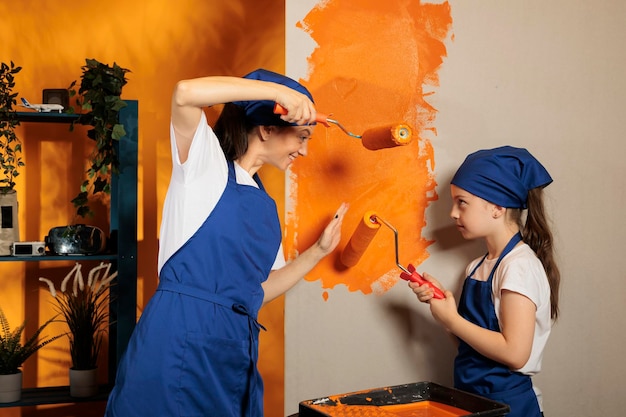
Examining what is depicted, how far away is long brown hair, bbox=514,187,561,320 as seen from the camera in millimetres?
1887

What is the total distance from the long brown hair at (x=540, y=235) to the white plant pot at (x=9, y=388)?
72.4 inches

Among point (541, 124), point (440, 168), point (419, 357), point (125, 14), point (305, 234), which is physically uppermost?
point (125, 14)

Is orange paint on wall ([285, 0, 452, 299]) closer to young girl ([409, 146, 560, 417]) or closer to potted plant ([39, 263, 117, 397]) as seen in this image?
young girl ([409, 146, 560, 417])

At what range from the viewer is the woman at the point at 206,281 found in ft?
4.78

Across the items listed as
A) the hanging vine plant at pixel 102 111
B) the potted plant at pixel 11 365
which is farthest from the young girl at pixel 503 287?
the potted plant at pixel 11 365

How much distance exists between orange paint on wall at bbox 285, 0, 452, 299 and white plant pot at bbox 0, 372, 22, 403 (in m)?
1.23

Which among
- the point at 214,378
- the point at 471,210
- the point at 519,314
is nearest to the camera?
the point at 214,378

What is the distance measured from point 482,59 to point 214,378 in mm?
1273

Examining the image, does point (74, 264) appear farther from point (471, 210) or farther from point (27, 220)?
point (471, 210)

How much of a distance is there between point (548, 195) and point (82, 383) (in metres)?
1.78

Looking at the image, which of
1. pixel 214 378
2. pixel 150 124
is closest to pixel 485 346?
pixel 214 378

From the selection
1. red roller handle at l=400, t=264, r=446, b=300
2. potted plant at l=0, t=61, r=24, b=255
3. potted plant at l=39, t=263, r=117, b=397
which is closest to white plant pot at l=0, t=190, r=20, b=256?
potted plant at l=0, t=61, r=24, b=255

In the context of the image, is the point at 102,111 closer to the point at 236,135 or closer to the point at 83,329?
the point at 83,329

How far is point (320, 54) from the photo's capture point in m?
1.98
